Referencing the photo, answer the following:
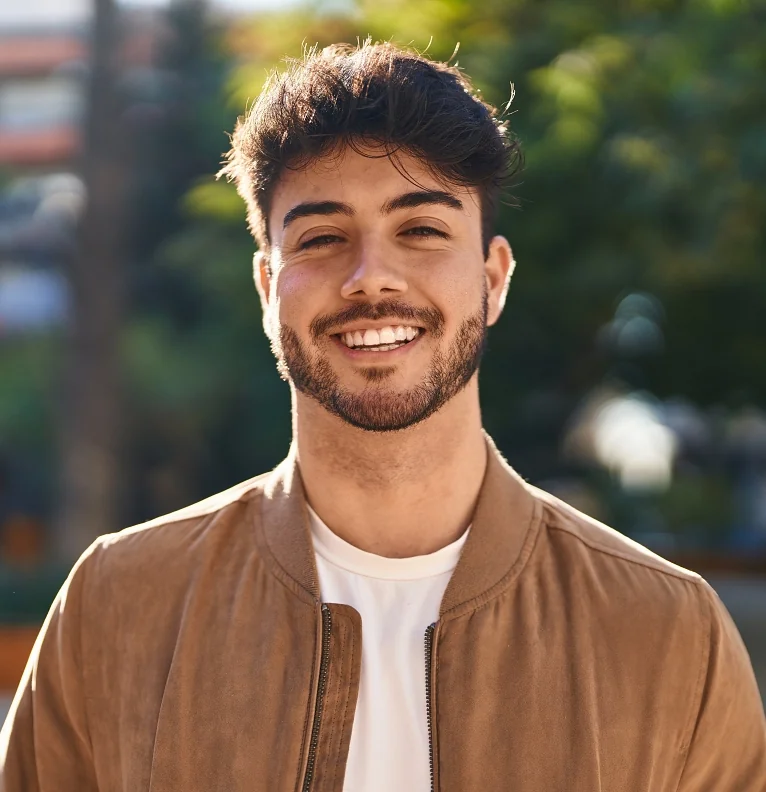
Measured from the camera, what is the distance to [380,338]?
89.2 inches

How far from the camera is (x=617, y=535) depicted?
94.0 inches

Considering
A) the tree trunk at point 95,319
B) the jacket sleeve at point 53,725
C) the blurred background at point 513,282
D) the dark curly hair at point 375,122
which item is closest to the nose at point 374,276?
the dark curly hair at point 375,122

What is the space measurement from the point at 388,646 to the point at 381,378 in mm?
529

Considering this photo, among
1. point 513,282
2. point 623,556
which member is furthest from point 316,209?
point 513,282

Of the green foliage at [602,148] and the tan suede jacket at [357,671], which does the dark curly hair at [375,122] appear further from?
the green foliage at [602,148]

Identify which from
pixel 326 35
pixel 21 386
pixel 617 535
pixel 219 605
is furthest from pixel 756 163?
pixel 21 386

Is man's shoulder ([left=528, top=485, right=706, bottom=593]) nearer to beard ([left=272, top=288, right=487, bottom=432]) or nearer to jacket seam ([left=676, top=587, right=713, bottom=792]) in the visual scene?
jacket seam ([left=676, top=587, right=713, bottom=792])

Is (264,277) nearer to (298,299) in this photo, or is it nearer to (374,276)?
(298,299)

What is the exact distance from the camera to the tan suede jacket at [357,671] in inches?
83.3

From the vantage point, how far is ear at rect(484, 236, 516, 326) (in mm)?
2568

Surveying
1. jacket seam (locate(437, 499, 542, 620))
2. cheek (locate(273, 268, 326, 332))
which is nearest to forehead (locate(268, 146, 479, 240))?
cheek (locate(273, 268, 326, 332))

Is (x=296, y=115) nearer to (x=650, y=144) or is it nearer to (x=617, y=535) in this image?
(x=617, y=535)

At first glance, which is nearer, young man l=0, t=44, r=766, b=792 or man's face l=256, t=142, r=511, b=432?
young man l=0, t=44, r=766, b=792

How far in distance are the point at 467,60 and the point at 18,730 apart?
6.96 meters
